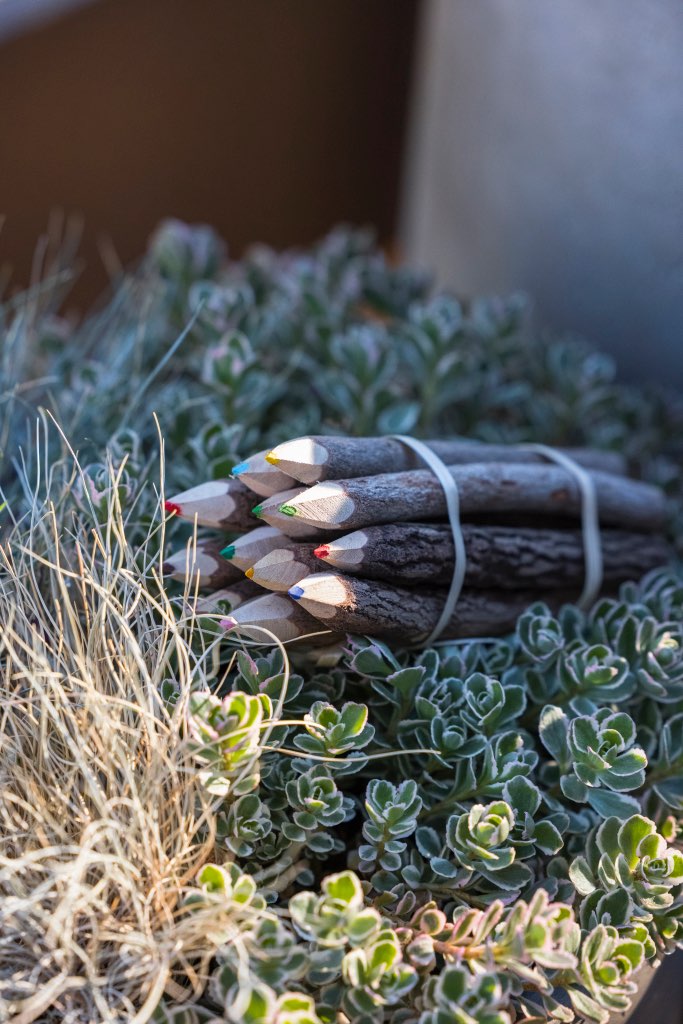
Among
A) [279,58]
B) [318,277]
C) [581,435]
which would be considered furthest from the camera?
[279,58]

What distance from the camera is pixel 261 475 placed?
69 centimetres

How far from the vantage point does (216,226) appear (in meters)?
2.20

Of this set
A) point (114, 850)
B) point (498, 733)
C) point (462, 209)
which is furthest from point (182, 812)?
point (462, 209)

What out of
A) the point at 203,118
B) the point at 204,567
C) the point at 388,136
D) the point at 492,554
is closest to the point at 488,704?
the point at 492,554

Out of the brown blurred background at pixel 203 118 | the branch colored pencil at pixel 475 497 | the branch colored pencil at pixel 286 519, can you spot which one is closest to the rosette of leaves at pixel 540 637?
the branch colored pencil at pixel 475 497

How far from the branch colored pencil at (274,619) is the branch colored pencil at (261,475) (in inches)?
3.3

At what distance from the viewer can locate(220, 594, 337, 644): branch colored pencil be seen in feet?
2.17

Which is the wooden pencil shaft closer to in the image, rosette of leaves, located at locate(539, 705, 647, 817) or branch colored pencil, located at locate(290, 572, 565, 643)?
branch colored pencil, located at locate(290, 572, 565, 643)

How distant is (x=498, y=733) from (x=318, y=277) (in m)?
0.82

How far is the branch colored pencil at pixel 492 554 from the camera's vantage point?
69cm

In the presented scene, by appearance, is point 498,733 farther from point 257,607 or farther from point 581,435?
point 581,435

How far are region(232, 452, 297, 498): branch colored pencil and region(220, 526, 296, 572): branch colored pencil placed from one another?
32 millimetres

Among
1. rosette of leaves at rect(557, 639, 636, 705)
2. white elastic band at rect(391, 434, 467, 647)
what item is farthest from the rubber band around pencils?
rosette of leaves at rect(557, 639, 636, 705)

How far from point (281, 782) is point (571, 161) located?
1.04 meters
